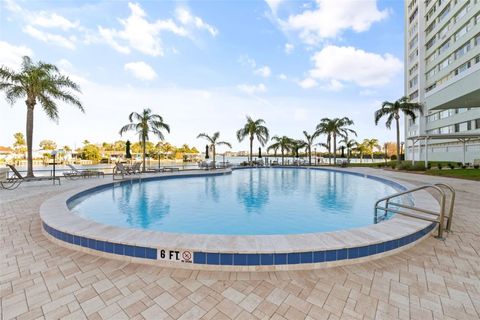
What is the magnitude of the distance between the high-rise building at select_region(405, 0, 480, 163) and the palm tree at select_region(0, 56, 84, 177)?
77.4 feet

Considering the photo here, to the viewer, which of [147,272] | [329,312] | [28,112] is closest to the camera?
[329,312]

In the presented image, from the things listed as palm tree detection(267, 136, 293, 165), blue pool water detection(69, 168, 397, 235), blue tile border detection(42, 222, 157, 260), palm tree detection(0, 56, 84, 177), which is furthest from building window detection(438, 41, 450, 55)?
palm tree detection(0, 56, 84, 177)

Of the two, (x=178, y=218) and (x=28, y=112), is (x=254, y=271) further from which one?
(x=28, y=112)

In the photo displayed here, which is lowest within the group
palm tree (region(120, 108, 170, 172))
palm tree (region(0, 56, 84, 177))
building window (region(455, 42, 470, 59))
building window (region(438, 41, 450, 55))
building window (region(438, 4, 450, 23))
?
palm tree (region(120, 108, 170, 172))

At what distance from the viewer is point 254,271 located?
2895 millimetres

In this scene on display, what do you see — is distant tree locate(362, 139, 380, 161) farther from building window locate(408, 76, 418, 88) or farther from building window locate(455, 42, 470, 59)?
building window locate(455, 42, 470, 59)

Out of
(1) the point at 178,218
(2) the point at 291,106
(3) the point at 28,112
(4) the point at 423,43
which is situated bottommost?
(1) the point at 178,218

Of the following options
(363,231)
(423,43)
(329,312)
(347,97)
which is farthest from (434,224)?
(423,43)

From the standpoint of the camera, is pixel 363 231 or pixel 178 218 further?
pixel 178 218

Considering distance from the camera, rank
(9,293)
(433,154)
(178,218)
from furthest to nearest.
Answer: (433,154) → (178,218) → (9,293)

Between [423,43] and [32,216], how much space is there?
50.1 metres

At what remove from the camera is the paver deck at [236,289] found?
2082 millimetres

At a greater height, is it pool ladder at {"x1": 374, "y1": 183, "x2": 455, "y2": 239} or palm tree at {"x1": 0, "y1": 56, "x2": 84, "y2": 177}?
palm tree at {"x1": 0, "y1": 56, "x2": 84, "y2": 177}

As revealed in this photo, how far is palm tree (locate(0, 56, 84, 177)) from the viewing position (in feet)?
38.5
